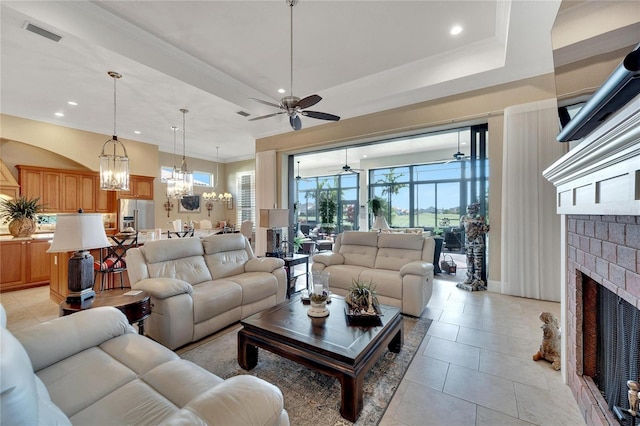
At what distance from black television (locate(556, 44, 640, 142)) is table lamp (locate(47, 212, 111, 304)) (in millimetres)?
3054

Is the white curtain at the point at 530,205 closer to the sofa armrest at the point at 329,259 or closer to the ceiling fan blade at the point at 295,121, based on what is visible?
the sofa armrest at the point at 329,259

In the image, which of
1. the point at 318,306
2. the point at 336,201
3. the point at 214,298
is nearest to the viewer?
the point at 318,306

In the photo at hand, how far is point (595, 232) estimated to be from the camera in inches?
61.4

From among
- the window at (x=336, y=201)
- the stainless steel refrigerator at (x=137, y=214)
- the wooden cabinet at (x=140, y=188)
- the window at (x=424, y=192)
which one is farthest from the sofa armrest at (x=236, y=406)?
the window at (x=336, y=201)

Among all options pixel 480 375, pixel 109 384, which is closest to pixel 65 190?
pixel 109 384

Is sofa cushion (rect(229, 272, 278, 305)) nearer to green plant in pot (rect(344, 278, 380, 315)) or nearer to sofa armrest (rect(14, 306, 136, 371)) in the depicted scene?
green plant in pot (rect(344, 278, 380, 315))

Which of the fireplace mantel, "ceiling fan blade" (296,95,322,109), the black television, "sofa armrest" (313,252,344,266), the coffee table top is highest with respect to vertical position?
"ceiling fan blade" (296,95,322,109)

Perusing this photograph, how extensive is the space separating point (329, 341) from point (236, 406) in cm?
101

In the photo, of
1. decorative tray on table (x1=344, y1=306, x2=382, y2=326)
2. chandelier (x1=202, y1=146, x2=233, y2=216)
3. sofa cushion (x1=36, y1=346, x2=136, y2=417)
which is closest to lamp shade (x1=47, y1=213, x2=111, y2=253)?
sofa cushion (x1=36, y1=346, x2=136, y2=417)

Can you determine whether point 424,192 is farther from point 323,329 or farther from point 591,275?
point 323,329

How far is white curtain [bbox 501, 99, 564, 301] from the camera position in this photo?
381cm

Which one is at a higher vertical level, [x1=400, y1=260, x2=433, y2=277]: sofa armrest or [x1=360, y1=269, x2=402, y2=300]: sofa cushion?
[x1=400, y1=260, x2=433, y2=277]: sofa armrest

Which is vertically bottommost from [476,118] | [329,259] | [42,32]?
[329,259]

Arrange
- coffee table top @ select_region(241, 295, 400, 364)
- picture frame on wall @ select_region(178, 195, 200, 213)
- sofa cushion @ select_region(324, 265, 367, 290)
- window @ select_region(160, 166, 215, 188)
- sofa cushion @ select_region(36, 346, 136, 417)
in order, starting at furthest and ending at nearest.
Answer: window @ select_region(160, 166, 215, 188), picture frame on wall @ select_region(178, 195, 200, 213), sofa cushion @ select_region(324, 265, 367, 290), coffee table top @ select_region(241, 295, 400, 364), sofa cushion @ select_region(36, 346, 136, 417)
